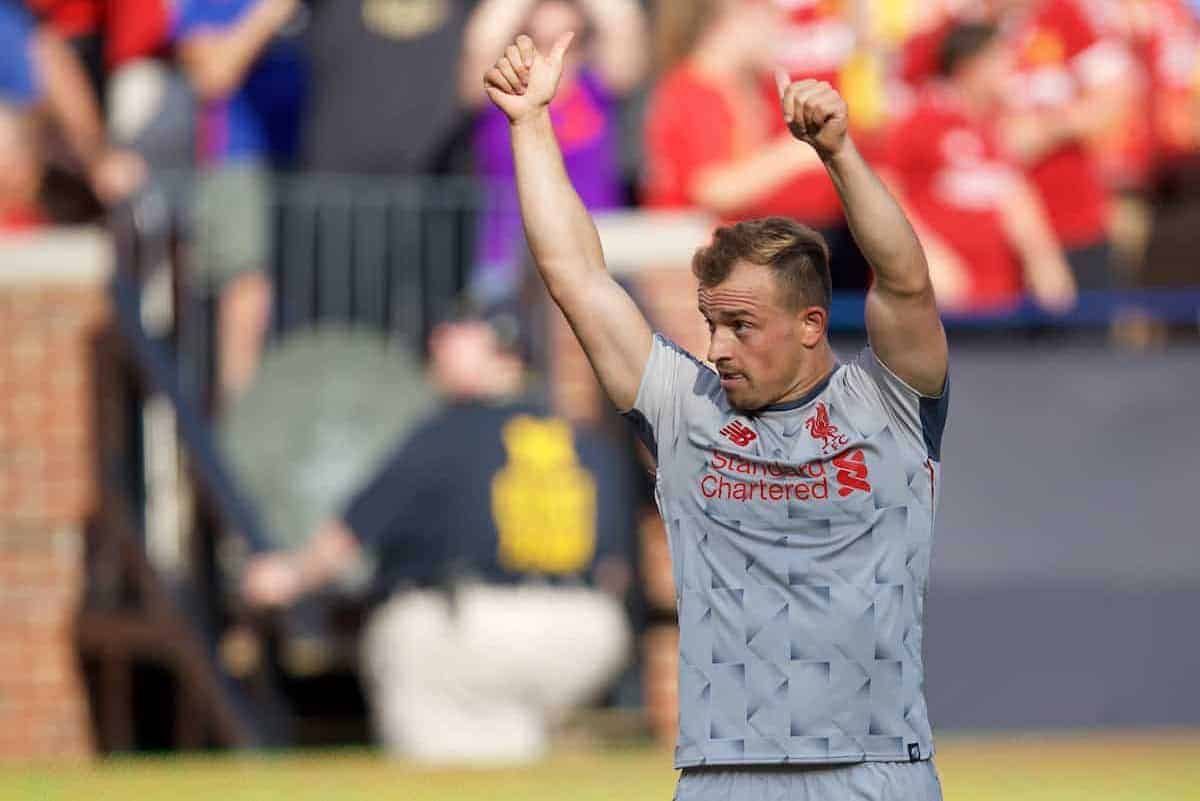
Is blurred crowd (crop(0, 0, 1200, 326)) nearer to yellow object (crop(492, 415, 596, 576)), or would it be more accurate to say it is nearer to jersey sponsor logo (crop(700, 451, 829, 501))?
yellow object (crop(492, 415, 596, 576))

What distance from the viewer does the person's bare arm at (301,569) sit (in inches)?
364

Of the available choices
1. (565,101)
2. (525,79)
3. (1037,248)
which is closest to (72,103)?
(565,101)

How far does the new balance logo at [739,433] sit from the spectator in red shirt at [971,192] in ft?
19.0

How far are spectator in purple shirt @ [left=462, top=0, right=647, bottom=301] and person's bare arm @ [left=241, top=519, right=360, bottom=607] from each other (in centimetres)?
147

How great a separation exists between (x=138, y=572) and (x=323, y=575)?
4.10ft

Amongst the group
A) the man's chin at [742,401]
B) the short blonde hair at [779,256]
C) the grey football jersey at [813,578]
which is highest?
the short blonde hair at [779,256]

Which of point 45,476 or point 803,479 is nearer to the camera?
point 803,479

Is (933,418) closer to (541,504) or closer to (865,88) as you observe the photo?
(541,504)

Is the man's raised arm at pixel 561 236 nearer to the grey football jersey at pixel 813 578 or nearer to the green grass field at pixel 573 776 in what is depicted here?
the grey football jersey at pixel 813 578

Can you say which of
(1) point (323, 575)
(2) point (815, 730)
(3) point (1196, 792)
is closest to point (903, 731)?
(2) point (815, 730)

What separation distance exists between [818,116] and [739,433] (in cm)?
58

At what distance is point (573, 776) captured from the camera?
833cm

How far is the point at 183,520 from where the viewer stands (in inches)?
413

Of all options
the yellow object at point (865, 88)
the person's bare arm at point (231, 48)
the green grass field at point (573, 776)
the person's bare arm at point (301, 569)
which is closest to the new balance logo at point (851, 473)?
the green grass field at point (573, 776)
